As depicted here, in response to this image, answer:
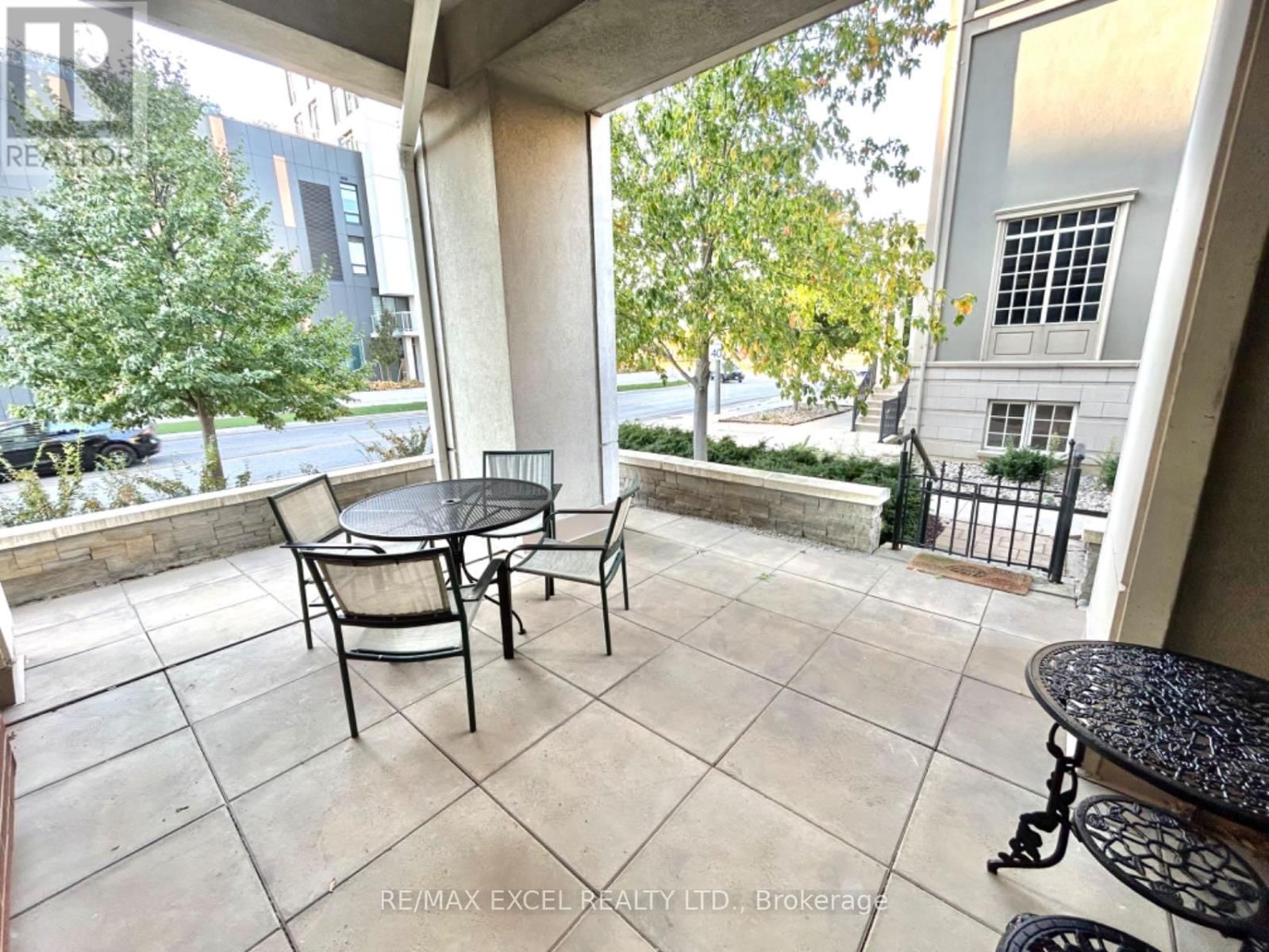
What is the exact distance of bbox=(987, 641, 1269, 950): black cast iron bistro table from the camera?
3.66ft

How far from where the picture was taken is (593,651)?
2754 mm

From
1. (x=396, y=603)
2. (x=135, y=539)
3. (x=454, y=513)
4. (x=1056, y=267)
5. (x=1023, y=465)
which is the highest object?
(x=1056, y=267)

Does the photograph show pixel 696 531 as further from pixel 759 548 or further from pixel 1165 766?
pixel 1165 766

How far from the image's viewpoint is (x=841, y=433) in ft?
37.1

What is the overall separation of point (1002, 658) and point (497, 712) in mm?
2533

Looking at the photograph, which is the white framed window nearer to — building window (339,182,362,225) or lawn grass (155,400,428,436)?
lawn grass (155,400,428,436)

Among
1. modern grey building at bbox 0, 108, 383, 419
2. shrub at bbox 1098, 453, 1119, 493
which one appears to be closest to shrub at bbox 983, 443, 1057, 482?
shrub at bbox 1098, 453, 1119, 493

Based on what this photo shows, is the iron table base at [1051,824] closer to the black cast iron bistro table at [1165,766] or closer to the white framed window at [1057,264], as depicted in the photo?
the black cast iron bistro table at [1165,766]

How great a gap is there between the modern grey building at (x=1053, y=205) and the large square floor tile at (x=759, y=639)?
24.8 feet

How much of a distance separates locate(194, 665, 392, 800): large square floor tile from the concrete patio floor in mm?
13

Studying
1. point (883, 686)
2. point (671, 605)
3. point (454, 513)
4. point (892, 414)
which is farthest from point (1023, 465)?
point (454, 513)

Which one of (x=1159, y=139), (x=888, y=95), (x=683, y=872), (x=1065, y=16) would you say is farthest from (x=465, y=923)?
(x=1065, y=16)

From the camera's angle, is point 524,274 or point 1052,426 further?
point 1052,426

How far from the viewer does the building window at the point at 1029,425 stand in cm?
799
